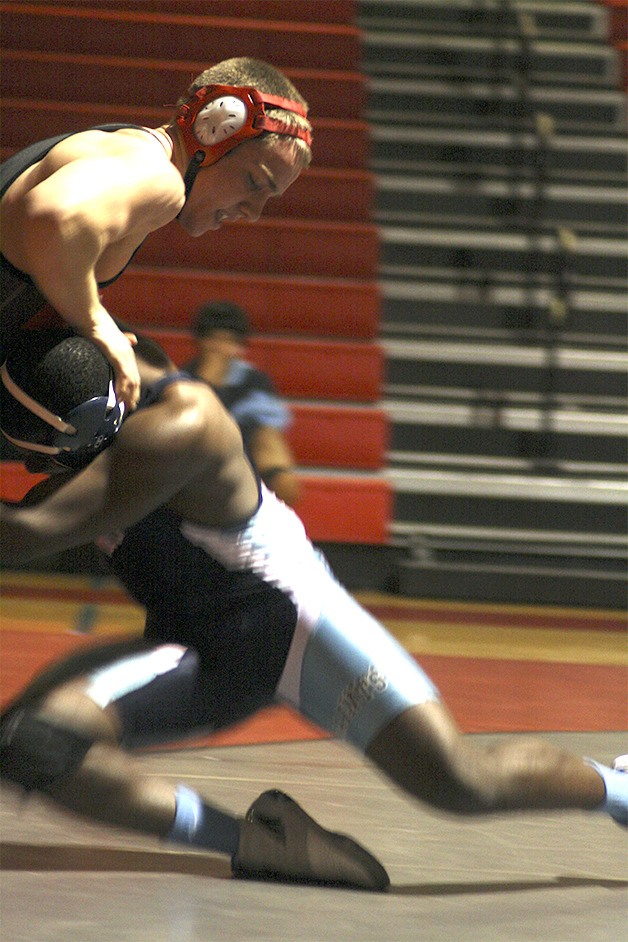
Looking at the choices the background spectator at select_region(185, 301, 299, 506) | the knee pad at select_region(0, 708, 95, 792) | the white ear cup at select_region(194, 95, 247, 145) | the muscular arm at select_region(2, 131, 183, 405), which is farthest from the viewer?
the background spectator at select_region(185, 301, 299, 506)

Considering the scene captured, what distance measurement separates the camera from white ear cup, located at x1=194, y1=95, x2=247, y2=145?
1959mm

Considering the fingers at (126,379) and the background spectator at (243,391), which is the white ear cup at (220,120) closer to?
the fingers at (126,379)

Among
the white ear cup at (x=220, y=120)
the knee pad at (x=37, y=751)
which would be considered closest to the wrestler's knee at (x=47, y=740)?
the knee pad at (x=37, y=751)

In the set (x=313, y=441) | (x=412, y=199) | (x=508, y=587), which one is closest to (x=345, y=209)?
(x=412, y=199)

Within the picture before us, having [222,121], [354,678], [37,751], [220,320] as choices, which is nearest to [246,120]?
[222,121]

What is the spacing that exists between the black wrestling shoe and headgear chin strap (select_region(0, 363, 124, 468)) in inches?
23.7

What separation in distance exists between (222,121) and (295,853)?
3.45ft

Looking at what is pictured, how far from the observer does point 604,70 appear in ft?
26.3

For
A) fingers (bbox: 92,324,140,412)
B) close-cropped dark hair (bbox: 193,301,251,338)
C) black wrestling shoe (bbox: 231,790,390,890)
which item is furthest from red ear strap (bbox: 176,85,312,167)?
close-cropped dark hair (bbox: 193,301,251,338)

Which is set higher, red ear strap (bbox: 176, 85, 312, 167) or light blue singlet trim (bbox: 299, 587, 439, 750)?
red ear strap (bbox: 176, 85, 312, 167)

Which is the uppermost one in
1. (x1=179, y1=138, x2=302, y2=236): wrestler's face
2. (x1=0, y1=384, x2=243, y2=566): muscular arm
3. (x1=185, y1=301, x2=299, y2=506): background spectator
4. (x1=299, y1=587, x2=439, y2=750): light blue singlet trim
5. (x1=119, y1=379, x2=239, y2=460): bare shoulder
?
(x1=179, y1=138, x2=302, y2=236): wrestler's face

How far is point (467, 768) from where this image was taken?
6.37 ft

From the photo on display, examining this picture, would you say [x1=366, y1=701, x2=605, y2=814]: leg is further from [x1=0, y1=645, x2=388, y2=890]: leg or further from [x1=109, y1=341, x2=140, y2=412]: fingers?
[x1=109, y1=341, x2=140, y2=412]: fingers

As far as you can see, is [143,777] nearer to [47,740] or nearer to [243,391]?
[47,740]
